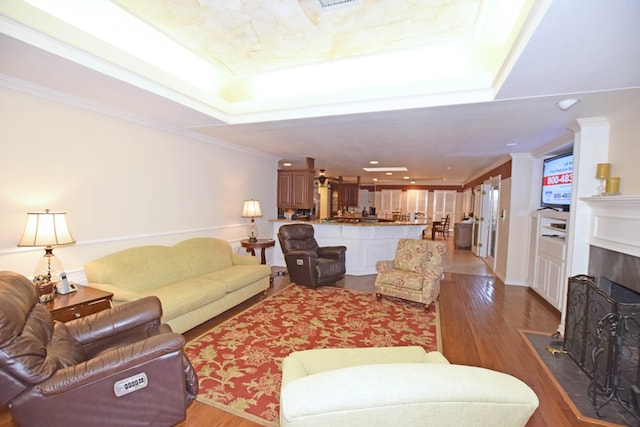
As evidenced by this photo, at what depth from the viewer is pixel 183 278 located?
3.63 m

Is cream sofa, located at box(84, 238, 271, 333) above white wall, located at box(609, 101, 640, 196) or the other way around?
the other way around

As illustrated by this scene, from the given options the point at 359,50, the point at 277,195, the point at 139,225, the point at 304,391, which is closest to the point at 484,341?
the point at 304,391

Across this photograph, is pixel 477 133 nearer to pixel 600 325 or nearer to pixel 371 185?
pixel 600 325

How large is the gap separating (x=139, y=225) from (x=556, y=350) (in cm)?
474

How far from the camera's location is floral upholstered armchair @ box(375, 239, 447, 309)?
388 cm

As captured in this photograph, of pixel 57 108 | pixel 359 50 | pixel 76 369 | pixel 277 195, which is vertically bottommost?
pixel 76 369

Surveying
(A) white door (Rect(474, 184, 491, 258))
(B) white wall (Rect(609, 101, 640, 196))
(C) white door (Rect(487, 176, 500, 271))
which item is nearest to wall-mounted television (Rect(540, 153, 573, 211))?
(B) white wall (Rect(609, 101, 640, 196))

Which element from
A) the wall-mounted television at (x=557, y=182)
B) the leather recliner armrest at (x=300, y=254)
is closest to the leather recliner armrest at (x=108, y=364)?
the leather recliner armrest at (x=300, y=254)

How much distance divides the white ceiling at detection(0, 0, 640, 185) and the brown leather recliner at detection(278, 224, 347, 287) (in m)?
1.73

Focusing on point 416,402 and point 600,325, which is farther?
point 600,325

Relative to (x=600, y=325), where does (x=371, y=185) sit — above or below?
above

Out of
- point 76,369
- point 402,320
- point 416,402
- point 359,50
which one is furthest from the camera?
point 402,320

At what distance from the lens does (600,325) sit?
7.22ft

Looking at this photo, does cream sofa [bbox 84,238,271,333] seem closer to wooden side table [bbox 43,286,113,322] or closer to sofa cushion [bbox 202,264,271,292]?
sofa cushion [bbox 202,264,271,292]
